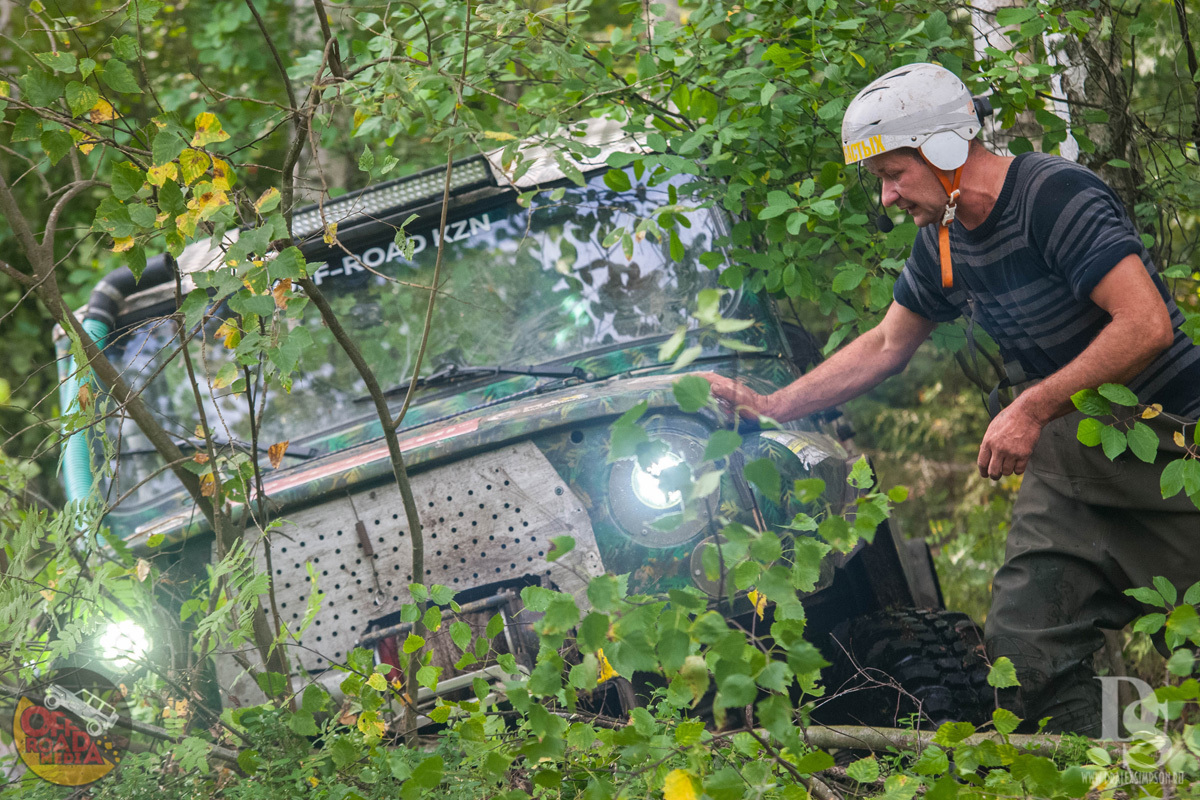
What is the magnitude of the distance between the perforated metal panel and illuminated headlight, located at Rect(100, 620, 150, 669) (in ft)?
1.28

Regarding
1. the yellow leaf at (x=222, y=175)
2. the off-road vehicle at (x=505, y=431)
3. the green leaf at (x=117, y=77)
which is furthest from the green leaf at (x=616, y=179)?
the green leaf at (x=117, y=77)

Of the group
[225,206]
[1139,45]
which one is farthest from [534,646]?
[1139,45]

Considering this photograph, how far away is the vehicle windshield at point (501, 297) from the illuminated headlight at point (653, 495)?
2.82 feet

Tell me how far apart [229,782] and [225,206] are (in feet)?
4.87

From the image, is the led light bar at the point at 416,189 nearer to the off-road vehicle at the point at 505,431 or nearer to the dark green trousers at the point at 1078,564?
the off-road vehicle at the point at 505,431

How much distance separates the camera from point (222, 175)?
7.51ft

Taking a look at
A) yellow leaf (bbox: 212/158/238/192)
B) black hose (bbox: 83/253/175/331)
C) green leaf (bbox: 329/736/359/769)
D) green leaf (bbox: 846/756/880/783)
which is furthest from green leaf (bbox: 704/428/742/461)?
black hose (bbox: 83/253/175/331)

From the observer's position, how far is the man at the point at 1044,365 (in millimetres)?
2467

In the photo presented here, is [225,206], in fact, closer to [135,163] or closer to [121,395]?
[135,163]

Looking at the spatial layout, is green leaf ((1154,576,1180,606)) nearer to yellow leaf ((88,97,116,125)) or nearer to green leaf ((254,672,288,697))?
green leaf ((254,672,288,697))

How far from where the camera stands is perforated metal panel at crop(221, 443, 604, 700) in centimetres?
306

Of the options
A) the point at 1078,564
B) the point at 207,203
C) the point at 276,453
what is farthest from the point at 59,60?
the point at 1078,564

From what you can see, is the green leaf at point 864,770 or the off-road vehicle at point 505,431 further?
the off-road vehicle at point 505,431

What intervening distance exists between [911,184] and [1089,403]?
2.48 ft
